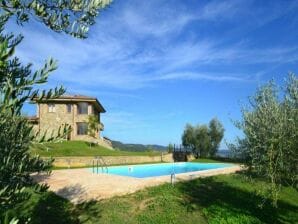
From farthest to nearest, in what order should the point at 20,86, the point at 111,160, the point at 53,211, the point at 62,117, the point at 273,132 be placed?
1. the point at 62,117
2. the point at 111,160
3. the point at 53,211
4. the point at 273,132
5. the point at 20,86

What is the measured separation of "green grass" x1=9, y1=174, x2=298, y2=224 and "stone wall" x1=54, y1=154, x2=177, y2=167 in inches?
630

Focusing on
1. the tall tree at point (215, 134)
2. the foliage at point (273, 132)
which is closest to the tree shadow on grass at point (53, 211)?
the foliage at point (273, 132)

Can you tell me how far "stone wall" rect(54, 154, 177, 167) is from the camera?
1309 inches

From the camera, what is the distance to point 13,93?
4.45m

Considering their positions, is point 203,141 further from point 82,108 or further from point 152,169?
point 152,169

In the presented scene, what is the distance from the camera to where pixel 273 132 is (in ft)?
40.1

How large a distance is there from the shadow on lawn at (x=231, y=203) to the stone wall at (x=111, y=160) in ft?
49.1

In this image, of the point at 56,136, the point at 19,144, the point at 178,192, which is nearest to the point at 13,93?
the point at 56,136

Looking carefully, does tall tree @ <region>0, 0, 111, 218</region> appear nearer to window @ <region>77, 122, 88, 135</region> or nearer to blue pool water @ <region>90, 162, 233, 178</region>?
blue pool water @ <region>90, 162, 233, 178</region>

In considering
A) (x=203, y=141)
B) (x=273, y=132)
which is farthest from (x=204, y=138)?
(x=273, y=132)

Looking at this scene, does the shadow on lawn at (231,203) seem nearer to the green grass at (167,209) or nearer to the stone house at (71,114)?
the green grass at (167,209)

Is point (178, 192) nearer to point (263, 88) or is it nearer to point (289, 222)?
point (289, 222)

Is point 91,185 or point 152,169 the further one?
point 152,169

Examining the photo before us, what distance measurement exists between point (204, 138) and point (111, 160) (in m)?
22.4
